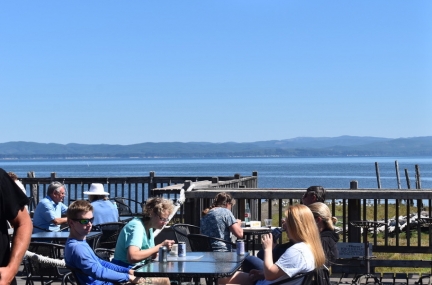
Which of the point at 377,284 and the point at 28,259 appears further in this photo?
the point at 377,284

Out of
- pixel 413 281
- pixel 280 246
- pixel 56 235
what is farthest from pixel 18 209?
pixel 413 281

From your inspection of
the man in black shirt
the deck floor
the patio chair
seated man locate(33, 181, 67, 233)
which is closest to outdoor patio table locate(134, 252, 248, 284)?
the patio chair

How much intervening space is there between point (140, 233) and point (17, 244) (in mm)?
2967

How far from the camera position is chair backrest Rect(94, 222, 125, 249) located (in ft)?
29.4

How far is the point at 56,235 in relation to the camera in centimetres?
914

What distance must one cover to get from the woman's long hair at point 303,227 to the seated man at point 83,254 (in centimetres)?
148

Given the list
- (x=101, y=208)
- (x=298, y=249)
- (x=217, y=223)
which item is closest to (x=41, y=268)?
(x=217, y=223)

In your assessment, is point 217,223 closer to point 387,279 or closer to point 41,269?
point 41,269

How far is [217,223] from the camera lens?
28.1 ft

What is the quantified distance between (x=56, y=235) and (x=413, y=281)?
4.21 metres

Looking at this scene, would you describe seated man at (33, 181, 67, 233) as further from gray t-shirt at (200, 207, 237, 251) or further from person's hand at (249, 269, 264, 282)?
person's hand at (249, 269, 264, 282)

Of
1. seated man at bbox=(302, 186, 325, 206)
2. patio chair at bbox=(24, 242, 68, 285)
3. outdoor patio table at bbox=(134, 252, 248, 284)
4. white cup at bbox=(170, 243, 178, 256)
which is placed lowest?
patio chair at bbox=(24, 242, 68, 285)

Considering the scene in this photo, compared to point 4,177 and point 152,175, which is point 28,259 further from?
point 152,175

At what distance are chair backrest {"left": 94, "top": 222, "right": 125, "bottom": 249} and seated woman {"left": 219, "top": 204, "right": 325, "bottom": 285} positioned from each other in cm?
349
